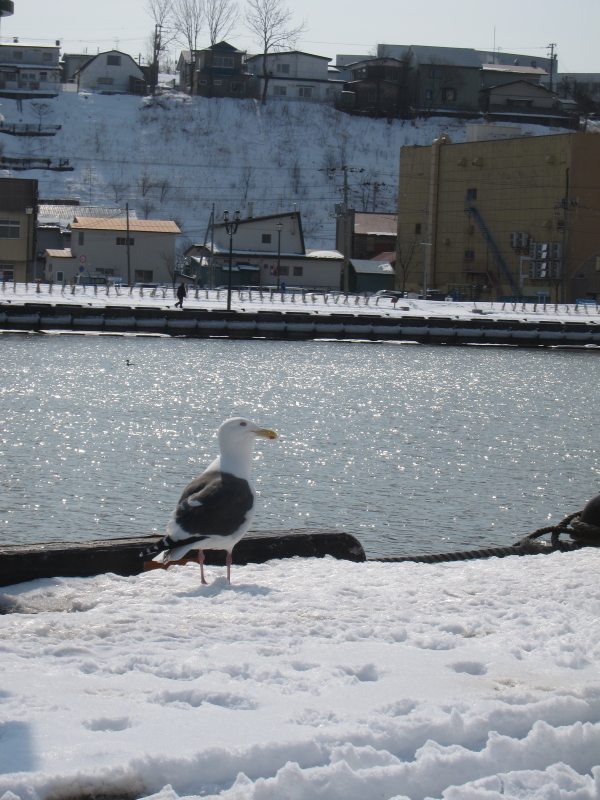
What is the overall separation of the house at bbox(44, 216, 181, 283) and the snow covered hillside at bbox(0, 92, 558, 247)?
601 inches

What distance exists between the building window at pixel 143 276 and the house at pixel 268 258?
374 cm

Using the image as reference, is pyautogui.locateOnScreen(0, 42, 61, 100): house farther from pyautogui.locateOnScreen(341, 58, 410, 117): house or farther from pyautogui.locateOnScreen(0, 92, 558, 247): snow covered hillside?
pyautogui.locateOnScreen(341, 58, 410, 117): house

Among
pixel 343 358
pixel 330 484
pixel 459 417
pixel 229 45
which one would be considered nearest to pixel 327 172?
pixel 229 45

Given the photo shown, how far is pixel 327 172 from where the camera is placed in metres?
103

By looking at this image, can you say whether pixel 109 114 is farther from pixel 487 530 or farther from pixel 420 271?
pixel 487 530

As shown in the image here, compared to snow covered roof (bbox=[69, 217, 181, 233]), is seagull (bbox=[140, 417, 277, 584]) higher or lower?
lower

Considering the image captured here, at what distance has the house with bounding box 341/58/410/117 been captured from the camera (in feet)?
367

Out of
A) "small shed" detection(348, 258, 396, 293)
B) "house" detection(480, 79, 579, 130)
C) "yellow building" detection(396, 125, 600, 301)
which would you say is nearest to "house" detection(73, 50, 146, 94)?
"house" detection(480, 79, 579, 130)

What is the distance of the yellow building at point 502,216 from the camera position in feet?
208

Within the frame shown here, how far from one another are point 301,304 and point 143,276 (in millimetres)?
24619

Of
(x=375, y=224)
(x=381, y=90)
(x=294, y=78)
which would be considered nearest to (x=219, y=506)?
(x=375, y=224)

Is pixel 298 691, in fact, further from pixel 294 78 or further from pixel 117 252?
pixel 294 78

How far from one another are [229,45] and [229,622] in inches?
4596

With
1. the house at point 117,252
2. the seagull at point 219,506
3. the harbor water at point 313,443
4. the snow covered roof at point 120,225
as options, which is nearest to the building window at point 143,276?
the house at point 117,252
